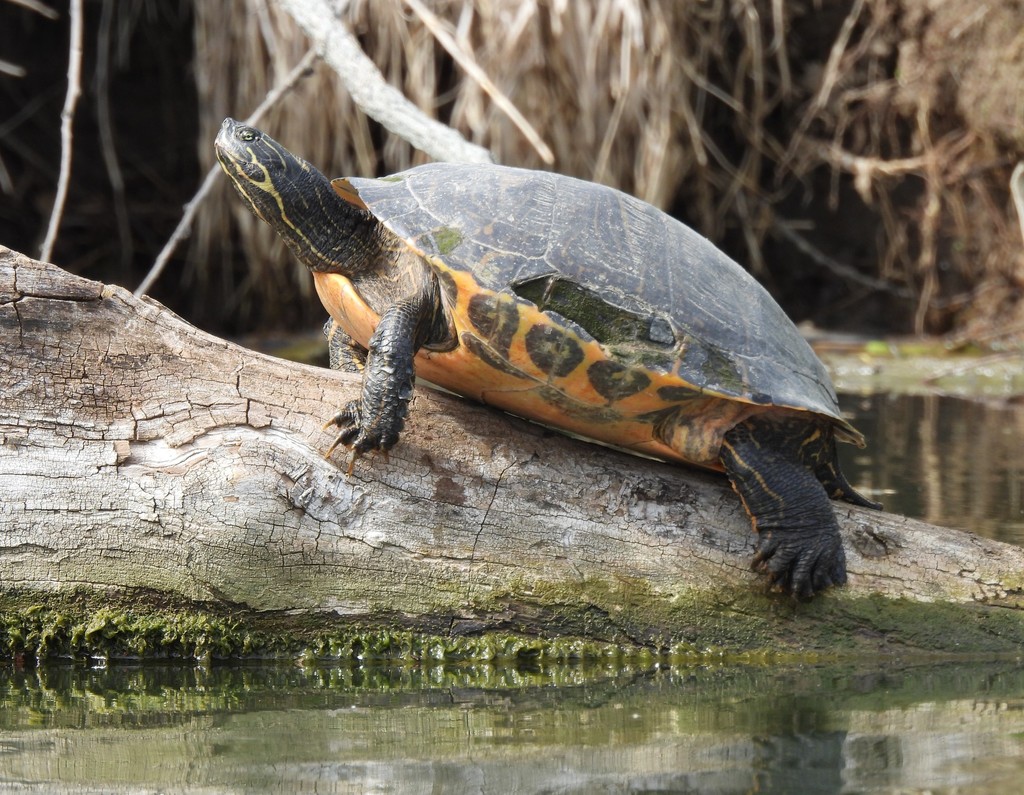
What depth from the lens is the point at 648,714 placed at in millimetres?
2723

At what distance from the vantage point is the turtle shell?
3254mm

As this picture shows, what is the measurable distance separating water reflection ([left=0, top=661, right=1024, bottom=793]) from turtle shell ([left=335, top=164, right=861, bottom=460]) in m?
0.77

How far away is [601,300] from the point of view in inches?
130

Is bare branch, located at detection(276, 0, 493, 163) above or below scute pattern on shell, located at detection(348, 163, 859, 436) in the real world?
above

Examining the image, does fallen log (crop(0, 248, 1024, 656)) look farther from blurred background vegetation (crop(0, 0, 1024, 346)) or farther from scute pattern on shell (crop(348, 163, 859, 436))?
blurred background vegetation (crop(0, 0, 1024, 346))

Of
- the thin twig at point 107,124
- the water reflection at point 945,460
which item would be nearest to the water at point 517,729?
the water reflection at point 945,460

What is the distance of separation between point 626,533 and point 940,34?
22.1ft

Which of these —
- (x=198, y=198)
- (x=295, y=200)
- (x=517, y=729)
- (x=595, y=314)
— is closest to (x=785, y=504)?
(x=595, y=314)

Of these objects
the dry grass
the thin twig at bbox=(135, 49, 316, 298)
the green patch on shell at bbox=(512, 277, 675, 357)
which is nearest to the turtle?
the green patch on shell at bbox=(512, 277, 675, 357)

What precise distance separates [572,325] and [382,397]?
0.57 meters

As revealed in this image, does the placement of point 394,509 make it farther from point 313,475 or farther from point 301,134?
point 301,134

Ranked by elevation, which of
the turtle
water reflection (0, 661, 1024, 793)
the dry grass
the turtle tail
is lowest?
water reflection (0, 661, 1024, 793)

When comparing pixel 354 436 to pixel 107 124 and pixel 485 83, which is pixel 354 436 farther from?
pixel 107 124

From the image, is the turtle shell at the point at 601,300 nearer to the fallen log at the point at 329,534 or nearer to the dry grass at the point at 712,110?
the fallen log at the point at 329,534
